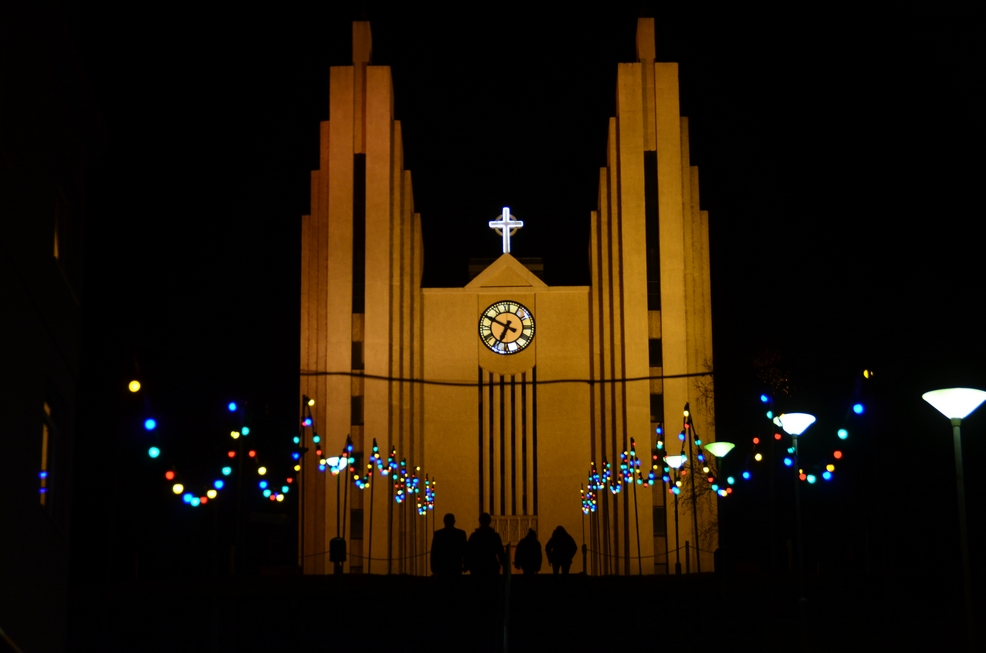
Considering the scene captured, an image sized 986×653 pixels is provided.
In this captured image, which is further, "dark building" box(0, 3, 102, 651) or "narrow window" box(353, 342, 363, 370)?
"narrow window" box(353, 342, 363, 370)

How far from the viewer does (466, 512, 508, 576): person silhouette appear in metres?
18.0

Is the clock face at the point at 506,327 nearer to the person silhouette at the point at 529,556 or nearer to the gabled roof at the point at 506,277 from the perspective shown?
the gabled roof at the point at 506,277

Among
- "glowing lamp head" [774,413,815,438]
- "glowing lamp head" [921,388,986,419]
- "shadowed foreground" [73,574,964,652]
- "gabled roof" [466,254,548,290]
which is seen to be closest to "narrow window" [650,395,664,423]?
"gabled roof" [466,254,548,290]

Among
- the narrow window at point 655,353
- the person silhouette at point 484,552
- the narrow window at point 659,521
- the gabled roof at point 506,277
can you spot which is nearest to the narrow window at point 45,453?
the person silhouette at point 484,552

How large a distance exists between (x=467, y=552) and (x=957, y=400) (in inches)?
304

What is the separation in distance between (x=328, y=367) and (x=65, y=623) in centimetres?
2717

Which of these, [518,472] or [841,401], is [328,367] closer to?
[518,472]

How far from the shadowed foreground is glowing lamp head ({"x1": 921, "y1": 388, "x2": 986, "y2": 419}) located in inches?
100

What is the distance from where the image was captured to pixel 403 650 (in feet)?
46.1

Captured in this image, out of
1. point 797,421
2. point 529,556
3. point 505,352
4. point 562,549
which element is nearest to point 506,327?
point 505,352

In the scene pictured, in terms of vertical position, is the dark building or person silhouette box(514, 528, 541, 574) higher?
the dark building

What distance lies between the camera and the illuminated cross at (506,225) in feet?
160

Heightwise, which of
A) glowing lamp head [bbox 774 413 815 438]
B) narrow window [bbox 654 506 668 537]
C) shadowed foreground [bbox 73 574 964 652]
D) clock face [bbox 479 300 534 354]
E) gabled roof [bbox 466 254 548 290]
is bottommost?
shadowed foreground [bbox 73 574 964 652]

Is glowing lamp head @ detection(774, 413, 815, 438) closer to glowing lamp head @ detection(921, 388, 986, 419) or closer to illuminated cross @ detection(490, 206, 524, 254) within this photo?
glowing lamp head @ detection(921, 388, 986, 419)
